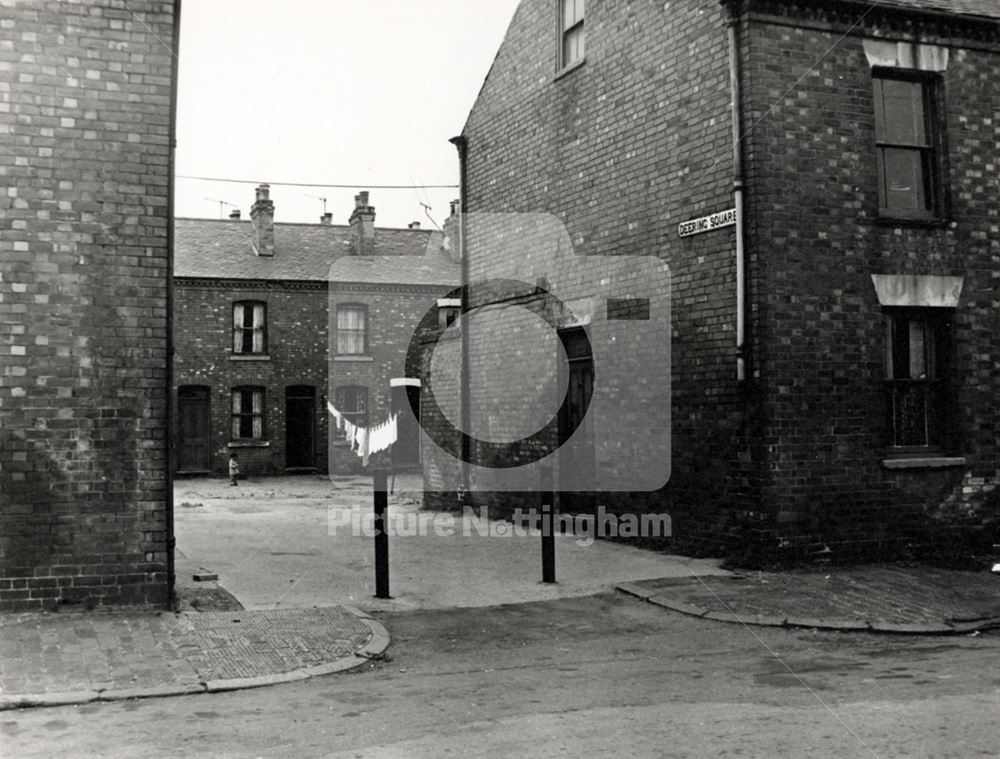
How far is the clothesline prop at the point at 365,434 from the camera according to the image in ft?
101

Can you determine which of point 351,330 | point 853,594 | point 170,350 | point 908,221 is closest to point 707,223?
point 908,221

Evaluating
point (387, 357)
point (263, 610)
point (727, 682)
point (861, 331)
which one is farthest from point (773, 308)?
point (387, 357)

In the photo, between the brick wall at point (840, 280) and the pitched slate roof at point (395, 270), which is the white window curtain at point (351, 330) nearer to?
the pitched slate roof at point (395, 270)

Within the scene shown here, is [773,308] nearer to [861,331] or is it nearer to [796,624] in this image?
[861,331]

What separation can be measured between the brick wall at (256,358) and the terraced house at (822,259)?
752 inches

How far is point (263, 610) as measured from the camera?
27.5 ft

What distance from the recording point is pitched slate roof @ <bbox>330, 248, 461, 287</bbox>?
30938 mm

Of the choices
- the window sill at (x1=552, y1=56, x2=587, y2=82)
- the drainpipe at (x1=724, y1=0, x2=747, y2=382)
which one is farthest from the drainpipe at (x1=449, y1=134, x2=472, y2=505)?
the drainpipe at (x1=724, y1=0, x2=747, y2=382)

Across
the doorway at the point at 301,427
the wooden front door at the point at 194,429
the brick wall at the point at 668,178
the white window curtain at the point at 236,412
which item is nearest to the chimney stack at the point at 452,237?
the doorway at the point at 301,427

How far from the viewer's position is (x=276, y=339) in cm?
2989

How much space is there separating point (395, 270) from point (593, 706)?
2699cm

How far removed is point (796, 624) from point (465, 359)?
368 inches

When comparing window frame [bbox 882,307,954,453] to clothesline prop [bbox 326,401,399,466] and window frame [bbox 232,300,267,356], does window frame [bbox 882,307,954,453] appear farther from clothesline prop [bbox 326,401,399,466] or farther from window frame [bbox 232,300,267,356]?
window frame [bbox 232,300,267,356]

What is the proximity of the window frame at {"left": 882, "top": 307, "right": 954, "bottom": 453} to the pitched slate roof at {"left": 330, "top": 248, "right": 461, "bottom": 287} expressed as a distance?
21.2 m
